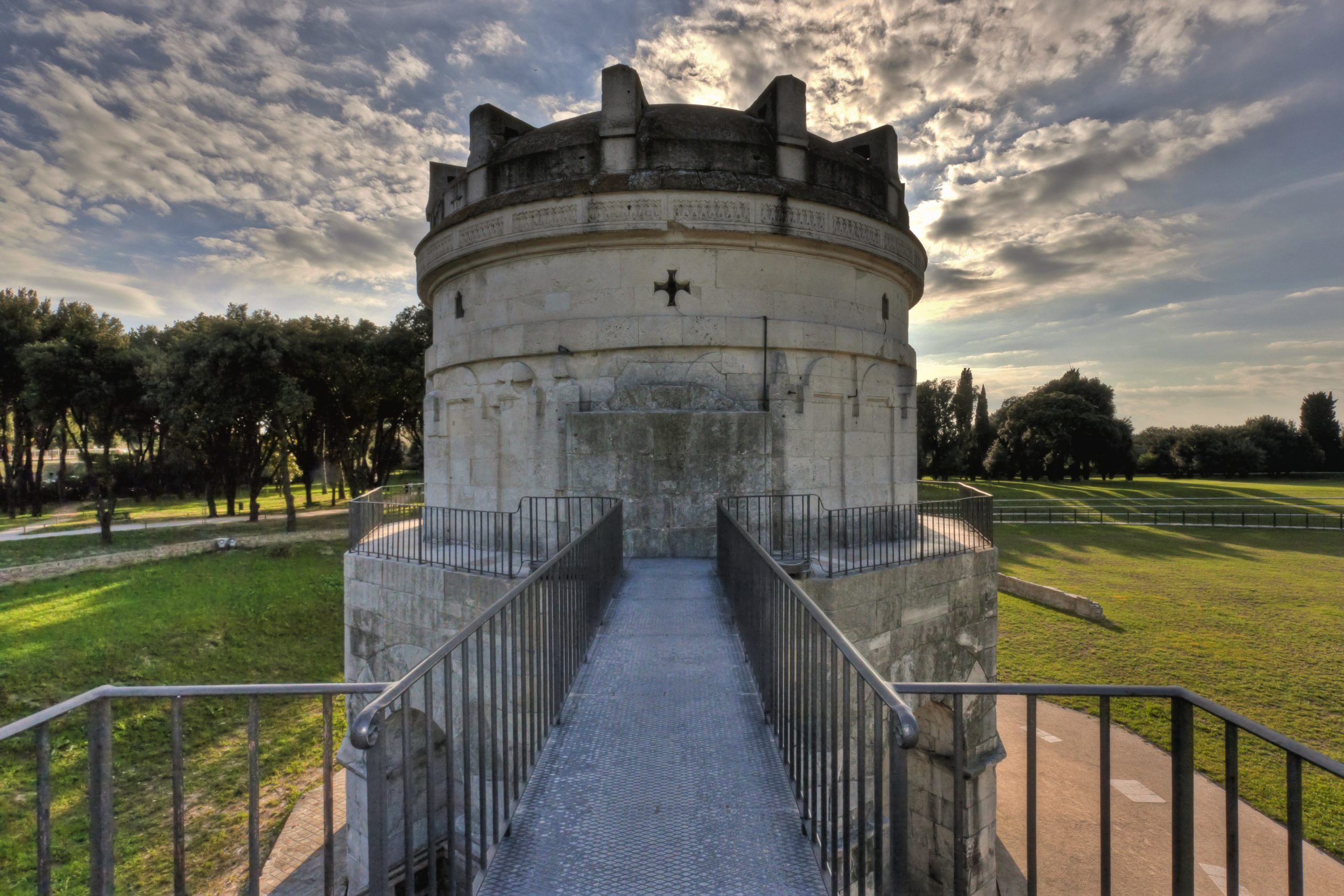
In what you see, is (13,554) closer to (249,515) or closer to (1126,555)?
(249,515)

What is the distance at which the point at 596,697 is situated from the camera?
4.61 m

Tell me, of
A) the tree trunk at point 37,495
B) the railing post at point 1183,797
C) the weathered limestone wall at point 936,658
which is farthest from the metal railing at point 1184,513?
the tree trunk at point 37,495

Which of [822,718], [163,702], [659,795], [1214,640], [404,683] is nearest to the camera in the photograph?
[404,683]

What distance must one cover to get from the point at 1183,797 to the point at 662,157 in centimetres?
1065

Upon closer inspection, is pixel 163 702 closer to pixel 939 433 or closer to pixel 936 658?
pixel 936 658

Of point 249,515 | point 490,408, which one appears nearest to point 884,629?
point 490,408

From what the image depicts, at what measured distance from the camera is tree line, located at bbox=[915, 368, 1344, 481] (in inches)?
2207

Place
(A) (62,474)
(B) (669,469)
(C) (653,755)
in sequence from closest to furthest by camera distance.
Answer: (C) (653,755) < (B) (669,469) < (A) (62,474)

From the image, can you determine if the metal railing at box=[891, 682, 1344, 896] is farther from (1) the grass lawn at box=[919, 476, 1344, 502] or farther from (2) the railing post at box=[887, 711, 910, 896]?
(1) the grass lawn at box=[919, 476, 1344, 502]

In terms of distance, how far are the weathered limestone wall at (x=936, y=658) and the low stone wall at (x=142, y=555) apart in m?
24.2

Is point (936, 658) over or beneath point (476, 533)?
beneath

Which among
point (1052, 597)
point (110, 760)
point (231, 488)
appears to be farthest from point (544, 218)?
point (231, 488)

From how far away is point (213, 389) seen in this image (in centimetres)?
2394

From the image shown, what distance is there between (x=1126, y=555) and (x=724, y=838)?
30.6 metres
